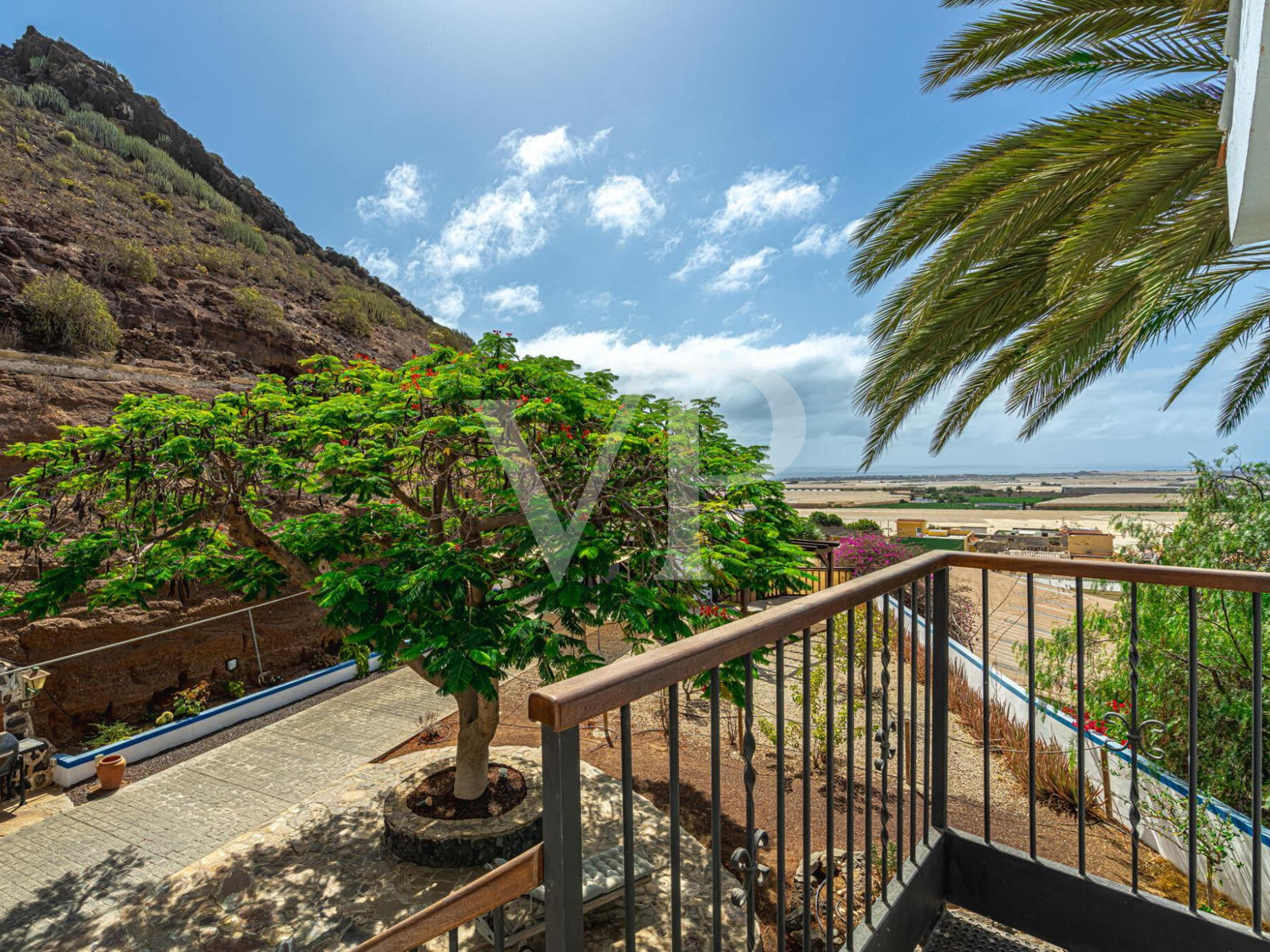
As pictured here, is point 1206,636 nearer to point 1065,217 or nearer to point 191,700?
point 1065,217

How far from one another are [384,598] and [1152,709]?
16.8ft

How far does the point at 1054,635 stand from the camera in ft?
15.4

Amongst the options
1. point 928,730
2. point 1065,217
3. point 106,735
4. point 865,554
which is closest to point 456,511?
point 928,730

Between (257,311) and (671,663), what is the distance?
53.3 feet

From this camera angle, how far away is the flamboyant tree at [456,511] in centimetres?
343

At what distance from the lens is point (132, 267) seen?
1261 cm

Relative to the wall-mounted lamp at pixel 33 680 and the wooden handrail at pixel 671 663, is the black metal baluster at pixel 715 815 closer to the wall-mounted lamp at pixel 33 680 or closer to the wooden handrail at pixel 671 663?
the wooden handrail at pixel 671 663

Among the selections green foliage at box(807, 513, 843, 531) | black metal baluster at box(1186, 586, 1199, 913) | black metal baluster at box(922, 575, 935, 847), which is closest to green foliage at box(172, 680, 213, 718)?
black metal baluster at box(922, 575, 935, 847)

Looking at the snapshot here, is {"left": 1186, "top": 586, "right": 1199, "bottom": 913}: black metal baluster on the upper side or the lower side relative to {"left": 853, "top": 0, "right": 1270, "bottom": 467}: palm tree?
lower

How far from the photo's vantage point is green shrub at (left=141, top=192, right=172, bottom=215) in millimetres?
16141

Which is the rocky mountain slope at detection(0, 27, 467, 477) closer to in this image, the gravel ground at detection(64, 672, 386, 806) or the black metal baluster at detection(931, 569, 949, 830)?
the gravel ground at detection(64, 672, 386, 806)

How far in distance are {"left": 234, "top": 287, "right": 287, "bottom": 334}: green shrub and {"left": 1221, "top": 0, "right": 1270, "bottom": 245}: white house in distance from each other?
A: 53.2 feet

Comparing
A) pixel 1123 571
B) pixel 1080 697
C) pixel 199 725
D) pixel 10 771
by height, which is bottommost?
pixel 199 725

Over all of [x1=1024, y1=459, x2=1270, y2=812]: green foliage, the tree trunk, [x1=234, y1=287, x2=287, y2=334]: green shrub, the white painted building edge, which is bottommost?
the white painted building edge
